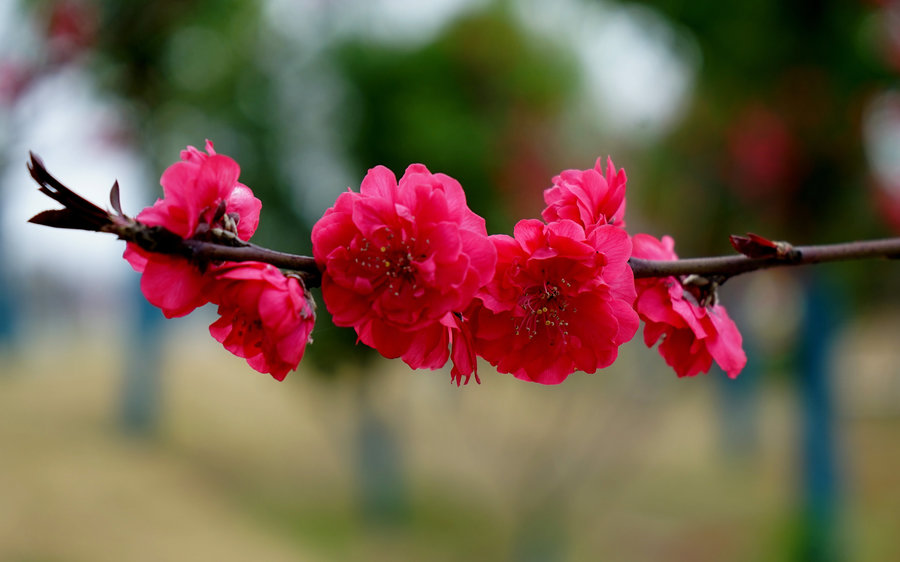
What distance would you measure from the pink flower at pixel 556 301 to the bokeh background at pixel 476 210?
6.52ft

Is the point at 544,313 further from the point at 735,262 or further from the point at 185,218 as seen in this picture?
the point at 185,218

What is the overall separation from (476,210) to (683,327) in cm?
352

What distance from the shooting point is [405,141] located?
160 inches

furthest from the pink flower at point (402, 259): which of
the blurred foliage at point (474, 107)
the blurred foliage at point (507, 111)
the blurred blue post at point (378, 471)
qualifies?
the blurred blue post at point (378, 471)

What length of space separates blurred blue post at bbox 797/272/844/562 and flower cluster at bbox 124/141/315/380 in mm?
3933

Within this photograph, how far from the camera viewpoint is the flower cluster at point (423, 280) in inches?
22.0

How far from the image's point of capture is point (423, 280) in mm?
564

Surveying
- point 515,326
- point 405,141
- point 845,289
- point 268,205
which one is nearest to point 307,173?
Result: point 268,205

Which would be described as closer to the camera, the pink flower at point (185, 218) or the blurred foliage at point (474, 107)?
the pink flower at point (185, 218)

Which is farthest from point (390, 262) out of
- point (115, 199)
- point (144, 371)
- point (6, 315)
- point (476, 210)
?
point (6, 315)

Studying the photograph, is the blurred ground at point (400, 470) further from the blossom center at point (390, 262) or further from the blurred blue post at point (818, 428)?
the blossom center at point (390, 262)

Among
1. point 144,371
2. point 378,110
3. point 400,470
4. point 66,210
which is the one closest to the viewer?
point 66,210

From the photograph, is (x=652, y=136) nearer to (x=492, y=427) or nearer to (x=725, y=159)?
(x=725, y=159)

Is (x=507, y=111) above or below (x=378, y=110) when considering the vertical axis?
above
